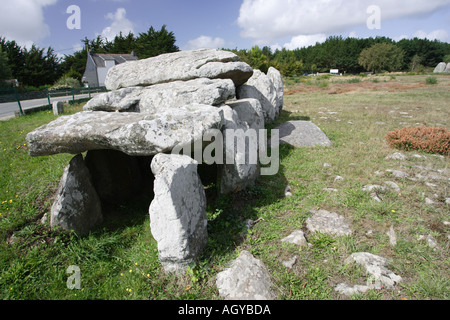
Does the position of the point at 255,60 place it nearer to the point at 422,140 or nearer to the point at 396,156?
the point at 422,140

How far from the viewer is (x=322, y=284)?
3262 mm

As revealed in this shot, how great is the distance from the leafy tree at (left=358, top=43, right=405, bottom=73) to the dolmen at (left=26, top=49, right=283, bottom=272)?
64.2m

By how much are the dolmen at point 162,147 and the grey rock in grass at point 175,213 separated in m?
0.01

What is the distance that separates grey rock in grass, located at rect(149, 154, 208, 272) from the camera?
331 cm

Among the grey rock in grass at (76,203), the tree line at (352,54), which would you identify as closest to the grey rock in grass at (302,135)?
the grey rock in grass at (76,203)

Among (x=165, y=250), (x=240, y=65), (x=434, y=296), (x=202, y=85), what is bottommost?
(x=434, y=296)

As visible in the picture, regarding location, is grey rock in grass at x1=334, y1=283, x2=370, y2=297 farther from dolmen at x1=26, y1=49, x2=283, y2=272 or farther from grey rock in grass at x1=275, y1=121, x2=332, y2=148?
grey rock in grass at x1=275, y1=121, x2=332, y2=148

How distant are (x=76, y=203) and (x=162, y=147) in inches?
86.5

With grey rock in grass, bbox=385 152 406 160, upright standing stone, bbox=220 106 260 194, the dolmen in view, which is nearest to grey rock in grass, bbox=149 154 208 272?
the dolmen

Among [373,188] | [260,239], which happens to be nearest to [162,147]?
[260,239]

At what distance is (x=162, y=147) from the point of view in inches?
147
